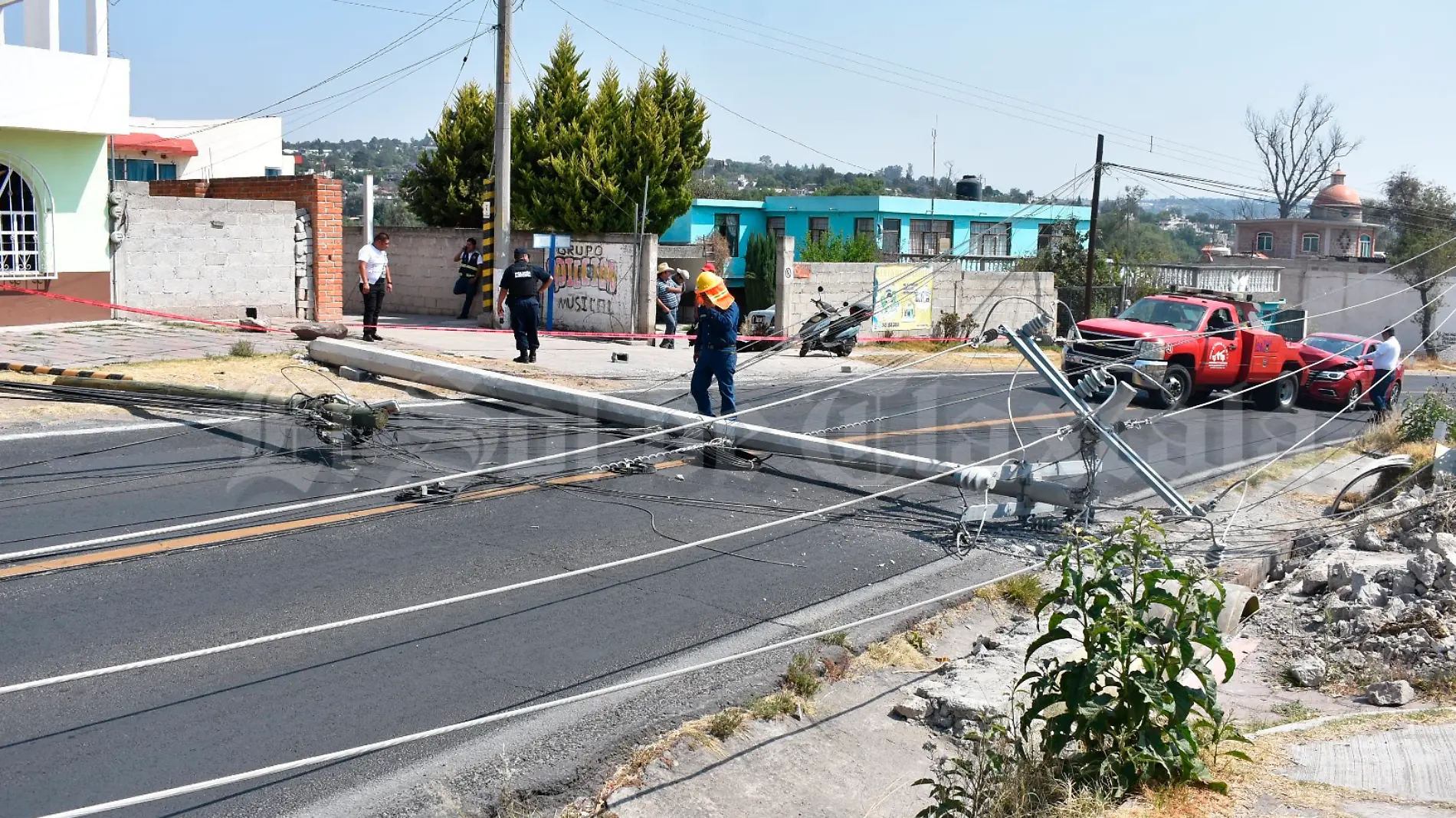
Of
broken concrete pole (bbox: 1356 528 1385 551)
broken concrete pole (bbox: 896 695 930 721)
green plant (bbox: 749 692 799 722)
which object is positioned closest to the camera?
green plant (bbox: 749 692 799 722)

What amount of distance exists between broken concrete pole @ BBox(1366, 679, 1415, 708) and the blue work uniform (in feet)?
22.1

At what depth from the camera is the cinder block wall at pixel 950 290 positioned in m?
29.3

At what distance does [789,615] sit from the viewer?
8.60 m

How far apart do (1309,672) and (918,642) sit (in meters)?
2.47

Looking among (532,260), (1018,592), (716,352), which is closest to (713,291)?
(716,352)

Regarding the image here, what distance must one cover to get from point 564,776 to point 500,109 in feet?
64.1

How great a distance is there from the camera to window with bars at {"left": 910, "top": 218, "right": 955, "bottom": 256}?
55438mm

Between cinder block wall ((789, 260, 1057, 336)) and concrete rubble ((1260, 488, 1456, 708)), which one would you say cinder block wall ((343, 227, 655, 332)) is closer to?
cinder block wall ((789, 260, 1057, 336))

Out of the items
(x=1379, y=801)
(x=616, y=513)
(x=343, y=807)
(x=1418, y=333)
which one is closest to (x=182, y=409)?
(x=616, y=513)

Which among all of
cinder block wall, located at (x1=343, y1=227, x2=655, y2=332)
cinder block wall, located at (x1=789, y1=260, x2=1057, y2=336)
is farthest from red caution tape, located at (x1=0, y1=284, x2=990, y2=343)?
cinder block wall, located at (x1=789, y1=260, x2=1057, y2=336)

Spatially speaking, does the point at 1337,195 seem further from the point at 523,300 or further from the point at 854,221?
the point at 523,300

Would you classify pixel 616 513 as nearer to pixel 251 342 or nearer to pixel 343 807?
pixel 343 807

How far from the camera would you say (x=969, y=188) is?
6122 cm

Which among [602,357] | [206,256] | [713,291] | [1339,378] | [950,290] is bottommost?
[1339,378]
